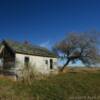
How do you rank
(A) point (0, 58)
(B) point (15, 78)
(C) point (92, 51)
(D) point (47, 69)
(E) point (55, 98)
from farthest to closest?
1. (C) point (92, 51)
2. (D) point (47, 69)
3. (A) point (0, 58)
4. (B) point (15, 78)
5. (E) point (55, 98)

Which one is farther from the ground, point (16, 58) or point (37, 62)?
point (16, 58)

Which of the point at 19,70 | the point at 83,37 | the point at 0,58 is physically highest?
the point at 83,37

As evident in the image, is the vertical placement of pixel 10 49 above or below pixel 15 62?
above

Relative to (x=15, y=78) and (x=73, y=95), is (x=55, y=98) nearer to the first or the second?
(x=73, y=95)

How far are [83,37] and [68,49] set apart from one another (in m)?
3.31

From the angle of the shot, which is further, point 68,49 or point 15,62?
point 68,49

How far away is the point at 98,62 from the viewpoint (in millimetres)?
31344

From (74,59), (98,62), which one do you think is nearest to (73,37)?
(74,59)

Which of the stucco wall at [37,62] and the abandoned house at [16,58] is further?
the stucco wall at [37,62]

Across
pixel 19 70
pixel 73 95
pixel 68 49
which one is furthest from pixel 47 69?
pixel 73 95

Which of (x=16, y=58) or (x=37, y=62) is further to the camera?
(x=37, y=62)

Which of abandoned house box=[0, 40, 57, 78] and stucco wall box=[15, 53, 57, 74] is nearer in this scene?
abandoned house box=[0, 40, 57, 78]

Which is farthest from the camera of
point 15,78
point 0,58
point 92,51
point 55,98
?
point 92,51

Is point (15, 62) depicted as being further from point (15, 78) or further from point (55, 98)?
point (55, 98)
